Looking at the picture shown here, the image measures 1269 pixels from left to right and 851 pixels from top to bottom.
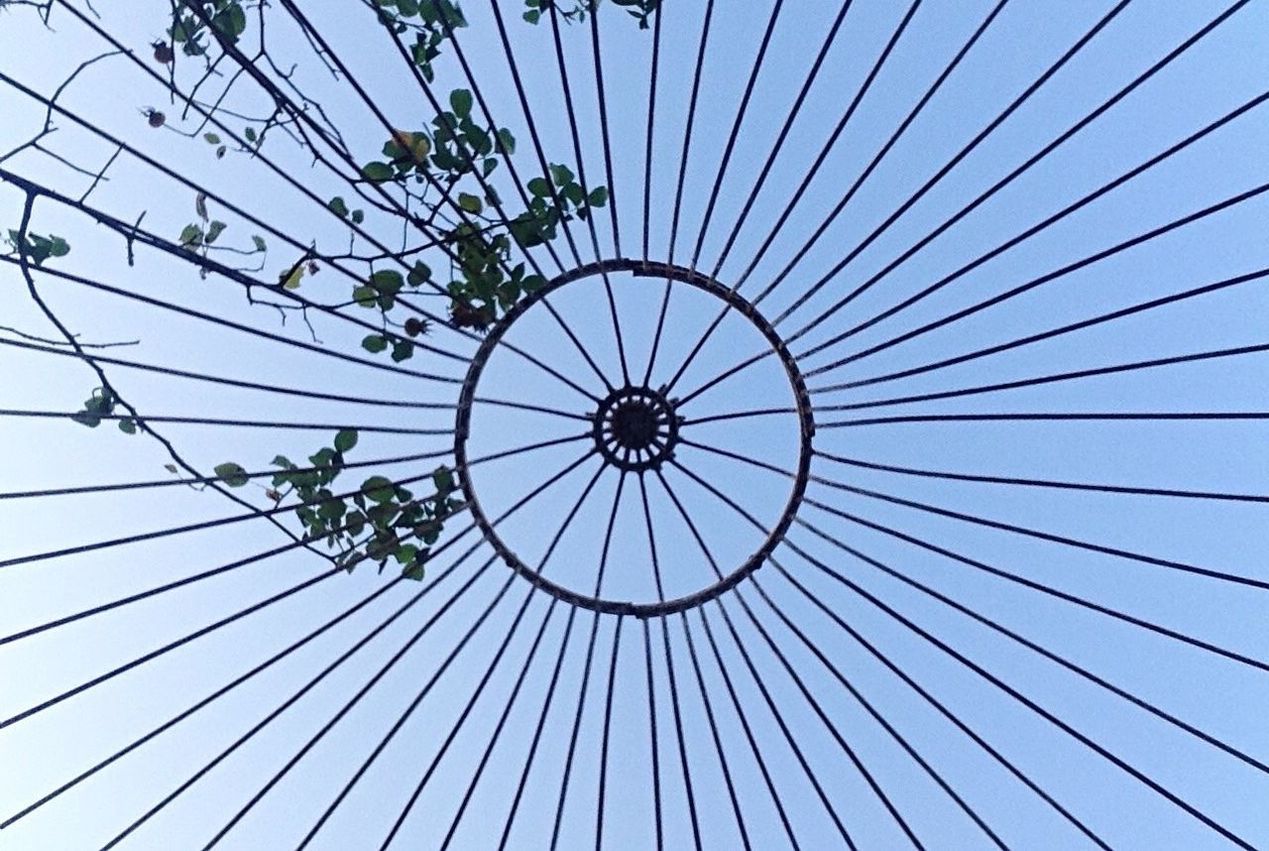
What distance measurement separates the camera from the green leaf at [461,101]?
5223mm

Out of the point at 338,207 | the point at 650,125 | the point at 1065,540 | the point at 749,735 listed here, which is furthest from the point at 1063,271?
the point at 338,207

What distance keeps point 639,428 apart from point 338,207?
199 cm

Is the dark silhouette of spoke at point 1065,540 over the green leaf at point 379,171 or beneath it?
beneath

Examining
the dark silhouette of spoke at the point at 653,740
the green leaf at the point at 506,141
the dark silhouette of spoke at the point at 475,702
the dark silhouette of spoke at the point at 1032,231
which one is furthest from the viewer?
the dark silhouette of spoke at the point at 653,740

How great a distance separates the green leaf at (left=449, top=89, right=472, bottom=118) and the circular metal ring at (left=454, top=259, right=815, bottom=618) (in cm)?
106

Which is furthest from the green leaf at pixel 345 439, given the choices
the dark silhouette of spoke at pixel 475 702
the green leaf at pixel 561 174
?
the green leaf at pixel 561 174

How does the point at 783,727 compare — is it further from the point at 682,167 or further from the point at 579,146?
the point at 579,146

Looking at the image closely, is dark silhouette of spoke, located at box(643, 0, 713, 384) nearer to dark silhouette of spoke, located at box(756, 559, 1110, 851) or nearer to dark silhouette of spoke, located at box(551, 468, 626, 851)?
dark silhouette of spoke, located at box(551, 468, 626, 851)

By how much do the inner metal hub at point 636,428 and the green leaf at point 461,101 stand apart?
175 cm

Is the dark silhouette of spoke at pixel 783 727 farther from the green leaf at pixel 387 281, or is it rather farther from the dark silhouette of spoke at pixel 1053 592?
the green leaf at pixel 387 281

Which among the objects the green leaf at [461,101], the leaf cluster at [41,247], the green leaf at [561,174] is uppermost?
the green leaf at [461,101]

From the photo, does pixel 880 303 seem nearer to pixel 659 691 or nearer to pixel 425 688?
pixel 659 691

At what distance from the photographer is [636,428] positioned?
617 cm

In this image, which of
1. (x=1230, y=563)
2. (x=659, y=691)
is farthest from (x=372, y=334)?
(x=1230, y=563)
